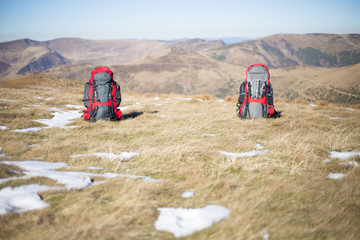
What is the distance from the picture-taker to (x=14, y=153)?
162 inches

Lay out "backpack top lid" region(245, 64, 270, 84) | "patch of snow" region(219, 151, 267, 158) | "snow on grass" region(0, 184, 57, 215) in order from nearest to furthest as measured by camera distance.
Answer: "snow on grass" region(0, 184, 57, 215) < "patch of snow" region(219, 151, 267, 158) < "backpack top lid" region(245, 64, 270, 84)

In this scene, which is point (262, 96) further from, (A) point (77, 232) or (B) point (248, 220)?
(A) point (77, 232)

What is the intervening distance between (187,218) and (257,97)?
7.25m

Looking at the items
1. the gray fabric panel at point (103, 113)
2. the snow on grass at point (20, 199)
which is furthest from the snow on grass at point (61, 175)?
the gray fabric panel at point (103, 113)

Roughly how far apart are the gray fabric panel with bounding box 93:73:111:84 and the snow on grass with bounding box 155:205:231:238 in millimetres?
6505

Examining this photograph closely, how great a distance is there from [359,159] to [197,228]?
3799 millimetres

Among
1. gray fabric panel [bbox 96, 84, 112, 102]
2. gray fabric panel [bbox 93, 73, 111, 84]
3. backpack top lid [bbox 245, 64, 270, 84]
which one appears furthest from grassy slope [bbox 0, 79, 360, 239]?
backpack top lid [bbox 245, 64, 270, 84]

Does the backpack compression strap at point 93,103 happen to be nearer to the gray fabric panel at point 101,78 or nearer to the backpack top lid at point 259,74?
the gray fabric panel at point 101,78

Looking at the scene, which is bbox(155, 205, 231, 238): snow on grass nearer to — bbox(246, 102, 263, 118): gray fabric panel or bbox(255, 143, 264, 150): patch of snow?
bbox(255, 143, 264, 150): patch of snow

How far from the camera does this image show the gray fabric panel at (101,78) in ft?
25.5

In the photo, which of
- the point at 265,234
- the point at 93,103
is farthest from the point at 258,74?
the point at 265,234

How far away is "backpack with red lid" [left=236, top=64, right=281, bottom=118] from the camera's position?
332 inches

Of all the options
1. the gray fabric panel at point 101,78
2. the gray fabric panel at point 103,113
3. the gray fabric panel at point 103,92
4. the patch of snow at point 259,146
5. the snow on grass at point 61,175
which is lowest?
the patch of snow at point 259,146

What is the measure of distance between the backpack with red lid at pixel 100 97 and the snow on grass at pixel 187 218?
6111 millimetres
